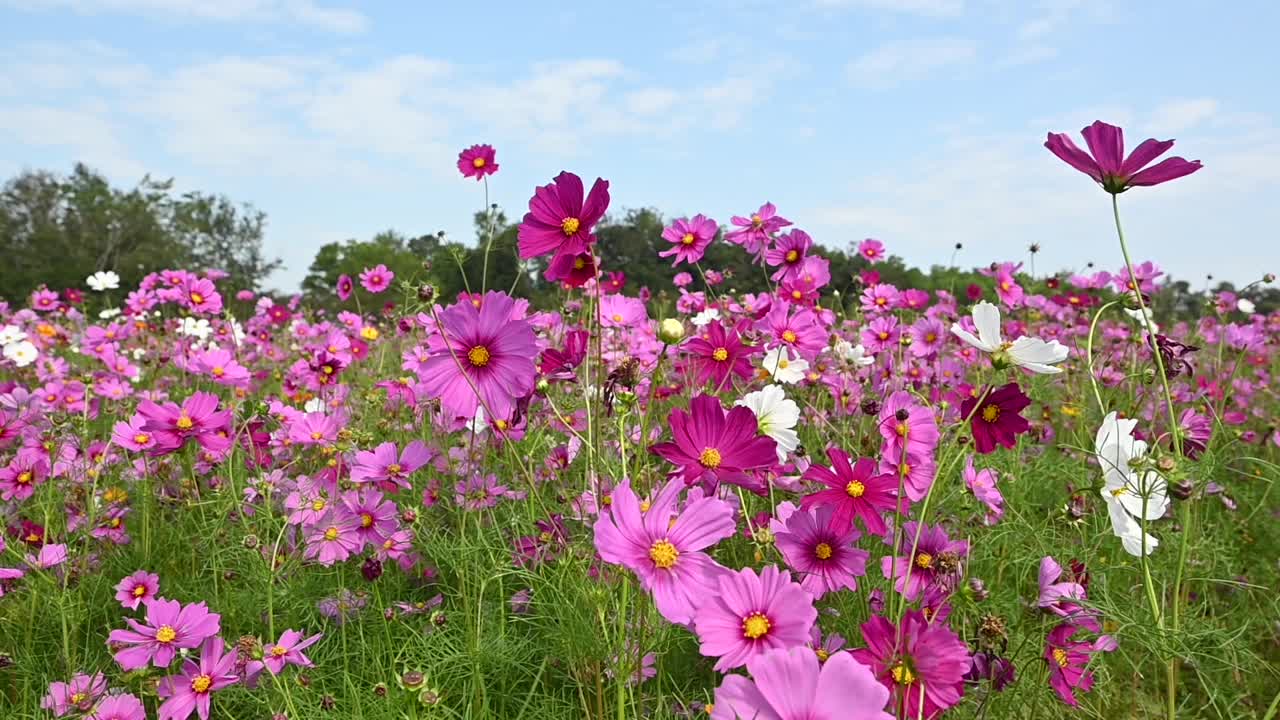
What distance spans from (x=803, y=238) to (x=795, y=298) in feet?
0.50

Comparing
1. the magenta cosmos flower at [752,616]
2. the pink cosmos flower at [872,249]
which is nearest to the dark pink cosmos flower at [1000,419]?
the magenta cosmos flower at [752,616]

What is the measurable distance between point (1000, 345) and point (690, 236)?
92 cm

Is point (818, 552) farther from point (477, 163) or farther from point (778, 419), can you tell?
point (477, 163)

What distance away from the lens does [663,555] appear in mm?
813

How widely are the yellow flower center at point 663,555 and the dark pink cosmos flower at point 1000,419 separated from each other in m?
0.50

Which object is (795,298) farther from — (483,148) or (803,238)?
(483,148)

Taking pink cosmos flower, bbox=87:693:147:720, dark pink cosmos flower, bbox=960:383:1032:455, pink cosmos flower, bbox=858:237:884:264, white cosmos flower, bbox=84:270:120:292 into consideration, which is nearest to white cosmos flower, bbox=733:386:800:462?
dark pink cosmos flower, bbox=960:383:1032:455

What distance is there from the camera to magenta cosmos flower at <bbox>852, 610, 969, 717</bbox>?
0.80 metres

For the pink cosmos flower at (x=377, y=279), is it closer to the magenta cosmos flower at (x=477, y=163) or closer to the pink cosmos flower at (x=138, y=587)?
the magenta cosmos flower at (x=477, y=163)

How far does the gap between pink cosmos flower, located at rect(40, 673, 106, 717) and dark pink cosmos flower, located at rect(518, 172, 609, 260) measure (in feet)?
3.01

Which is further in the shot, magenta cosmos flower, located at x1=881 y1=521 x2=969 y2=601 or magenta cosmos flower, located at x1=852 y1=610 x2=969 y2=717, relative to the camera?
magenta cosmos flower, located at x1=881 y1=521 x2=969 y2=601

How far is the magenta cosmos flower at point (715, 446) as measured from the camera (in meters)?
0.97

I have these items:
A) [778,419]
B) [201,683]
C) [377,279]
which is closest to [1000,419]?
[778,419]

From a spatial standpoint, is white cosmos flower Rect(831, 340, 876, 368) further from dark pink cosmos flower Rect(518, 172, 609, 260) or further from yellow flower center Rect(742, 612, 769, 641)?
yellow flower center Rect(742, 612, 769, 641)
